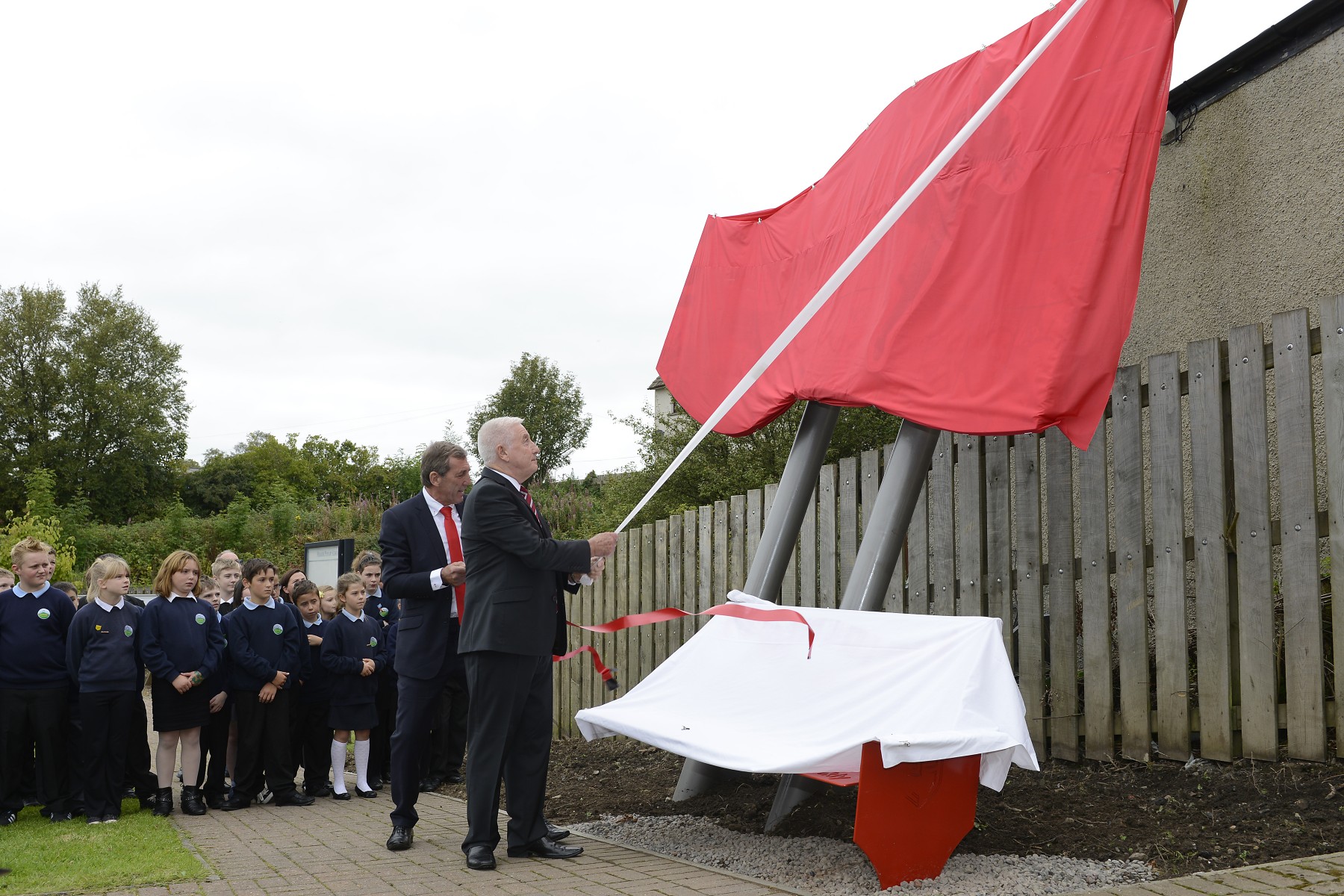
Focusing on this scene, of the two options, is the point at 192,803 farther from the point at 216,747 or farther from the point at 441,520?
the point at 441,520

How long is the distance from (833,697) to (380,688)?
480 cm

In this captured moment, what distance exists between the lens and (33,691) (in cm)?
716

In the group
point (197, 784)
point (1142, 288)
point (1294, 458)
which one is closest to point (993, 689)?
point (1294, 458)

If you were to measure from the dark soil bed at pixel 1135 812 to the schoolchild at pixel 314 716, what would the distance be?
2659 millimetres

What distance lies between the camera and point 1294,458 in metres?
4.78

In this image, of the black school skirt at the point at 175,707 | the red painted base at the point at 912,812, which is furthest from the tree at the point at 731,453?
the red painted base at the point at 912,812

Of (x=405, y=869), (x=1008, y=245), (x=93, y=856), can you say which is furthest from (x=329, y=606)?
(x=1008, y=245)

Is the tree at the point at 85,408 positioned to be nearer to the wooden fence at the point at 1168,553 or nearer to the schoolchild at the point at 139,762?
the schoolchild at the point at 139,762

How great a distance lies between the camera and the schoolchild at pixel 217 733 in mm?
7414

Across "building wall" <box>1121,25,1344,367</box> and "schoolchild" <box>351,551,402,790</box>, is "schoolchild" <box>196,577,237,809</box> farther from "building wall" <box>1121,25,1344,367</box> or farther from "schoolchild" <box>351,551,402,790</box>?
"building wall" <box>1121,25,1344,367</box>

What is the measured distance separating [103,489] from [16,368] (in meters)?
6.02

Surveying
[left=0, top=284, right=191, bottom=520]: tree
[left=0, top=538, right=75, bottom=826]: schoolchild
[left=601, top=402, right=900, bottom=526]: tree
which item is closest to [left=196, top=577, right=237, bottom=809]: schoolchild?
[left=0, top=538, right=75, bottom=826]: schoolchild

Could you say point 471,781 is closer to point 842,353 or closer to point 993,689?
point 993,689

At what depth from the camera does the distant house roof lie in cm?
676
